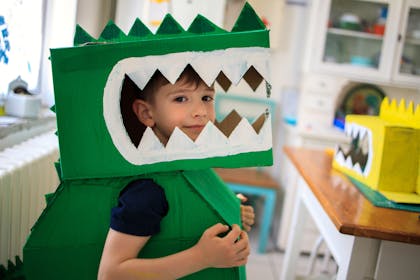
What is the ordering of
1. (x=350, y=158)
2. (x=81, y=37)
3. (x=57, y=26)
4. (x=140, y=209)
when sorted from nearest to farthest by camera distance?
1. (x=140, y=209)
2. (x=81, y=37)
3. (x=350, y=158)
4. (x=57, y=26)

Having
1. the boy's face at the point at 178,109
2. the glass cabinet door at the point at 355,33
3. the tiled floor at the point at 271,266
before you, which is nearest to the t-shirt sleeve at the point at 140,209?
the boy's face at the point at 178,109

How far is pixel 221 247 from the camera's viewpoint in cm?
85

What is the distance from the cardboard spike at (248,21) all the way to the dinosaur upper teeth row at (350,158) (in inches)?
25.5

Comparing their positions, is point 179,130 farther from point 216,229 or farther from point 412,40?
point 412,40

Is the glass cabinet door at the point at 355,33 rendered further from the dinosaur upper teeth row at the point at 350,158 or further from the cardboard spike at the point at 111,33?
the cardboard spike at the point at 111,33

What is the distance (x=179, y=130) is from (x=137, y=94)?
4.2 inches

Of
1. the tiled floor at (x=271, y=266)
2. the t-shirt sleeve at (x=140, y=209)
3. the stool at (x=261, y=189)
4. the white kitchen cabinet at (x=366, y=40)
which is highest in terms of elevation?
the white kitchen cabinet at (x=366, y=40)

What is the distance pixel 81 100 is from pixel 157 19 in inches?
61.4

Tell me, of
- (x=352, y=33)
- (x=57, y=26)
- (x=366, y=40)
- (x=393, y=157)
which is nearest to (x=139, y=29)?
(x=393, y=157)

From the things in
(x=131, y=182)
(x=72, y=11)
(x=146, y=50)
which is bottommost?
(x=131, y=182)

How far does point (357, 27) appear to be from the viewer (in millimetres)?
2811

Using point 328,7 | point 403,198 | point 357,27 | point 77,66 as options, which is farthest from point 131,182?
point 357,27

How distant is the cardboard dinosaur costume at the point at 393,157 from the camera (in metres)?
1.26

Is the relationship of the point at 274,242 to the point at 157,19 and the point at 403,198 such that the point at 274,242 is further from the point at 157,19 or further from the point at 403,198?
the point at 403,198
